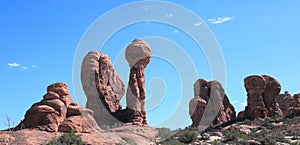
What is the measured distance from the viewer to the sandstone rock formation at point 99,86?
179 ft

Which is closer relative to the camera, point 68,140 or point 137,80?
point 68,140

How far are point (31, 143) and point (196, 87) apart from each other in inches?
1451

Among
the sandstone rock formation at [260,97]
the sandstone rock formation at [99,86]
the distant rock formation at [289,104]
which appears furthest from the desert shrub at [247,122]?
the sandstone rock formation at [99,86]

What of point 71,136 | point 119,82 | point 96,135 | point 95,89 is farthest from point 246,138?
point 119,82

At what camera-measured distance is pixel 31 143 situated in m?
28.0

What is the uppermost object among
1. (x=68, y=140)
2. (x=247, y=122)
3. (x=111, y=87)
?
(x=111, y=87)

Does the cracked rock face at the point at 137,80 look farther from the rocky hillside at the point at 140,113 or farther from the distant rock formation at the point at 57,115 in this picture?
the distant rock formation at the point at 57,115

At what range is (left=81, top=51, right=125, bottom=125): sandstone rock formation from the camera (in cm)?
5444

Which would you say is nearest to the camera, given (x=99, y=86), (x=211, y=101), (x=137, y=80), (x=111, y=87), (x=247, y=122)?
(x=247, y=122)

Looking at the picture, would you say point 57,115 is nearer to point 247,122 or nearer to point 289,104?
point 247,122

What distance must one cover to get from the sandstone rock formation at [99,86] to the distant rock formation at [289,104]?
73.2ft

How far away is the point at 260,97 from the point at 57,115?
27.1 m

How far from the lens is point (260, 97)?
52.1 m

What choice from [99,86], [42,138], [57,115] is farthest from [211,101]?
[42,138]
